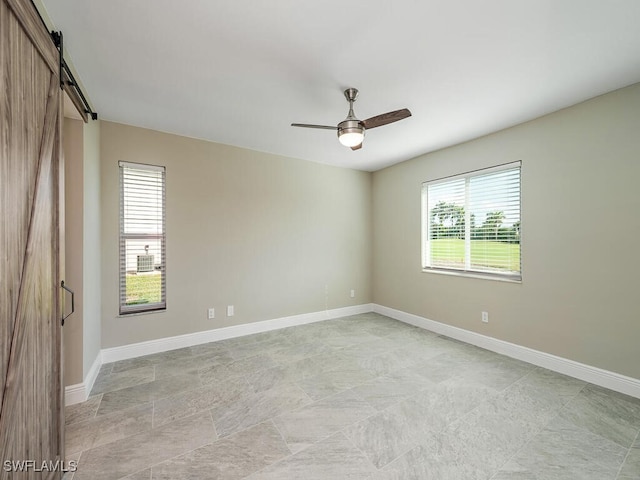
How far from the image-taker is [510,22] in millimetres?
1675

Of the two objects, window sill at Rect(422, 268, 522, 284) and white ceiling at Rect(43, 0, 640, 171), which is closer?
white ceiling at Rect(43, 0, 640, 171)

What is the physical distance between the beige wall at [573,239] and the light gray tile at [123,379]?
148 inches

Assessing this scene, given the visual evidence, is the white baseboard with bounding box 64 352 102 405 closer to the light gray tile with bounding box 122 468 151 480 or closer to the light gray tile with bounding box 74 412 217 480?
the light gray tile with bounding box 74 412 217 480

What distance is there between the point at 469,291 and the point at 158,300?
3.98 meters

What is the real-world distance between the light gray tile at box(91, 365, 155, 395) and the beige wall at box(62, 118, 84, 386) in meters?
0.29

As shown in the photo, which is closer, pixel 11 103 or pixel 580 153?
pixel 11 103

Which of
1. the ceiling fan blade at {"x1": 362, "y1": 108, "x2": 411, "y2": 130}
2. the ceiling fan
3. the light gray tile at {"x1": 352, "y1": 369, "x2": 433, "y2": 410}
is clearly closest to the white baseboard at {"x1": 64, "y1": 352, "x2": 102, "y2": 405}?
the light gray tile at {"x1": 352, "y1": 369, "x2": 433, "y2": 410}

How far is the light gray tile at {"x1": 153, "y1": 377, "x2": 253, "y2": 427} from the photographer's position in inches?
83.0

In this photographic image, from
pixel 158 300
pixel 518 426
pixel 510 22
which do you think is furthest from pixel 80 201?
pixel 518 426

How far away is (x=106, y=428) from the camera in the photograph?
194 centimetres

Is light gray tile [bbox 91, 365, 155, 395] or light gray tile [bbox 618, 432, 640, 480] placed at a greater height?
light gray tile [bbox 91, 365, 155, 395]

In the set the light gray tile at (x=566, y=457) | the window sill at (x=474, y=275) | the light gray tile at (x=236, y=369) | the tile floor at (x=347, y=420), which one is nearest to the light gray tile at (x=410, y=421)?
the tile floor at (x=347, y=420)

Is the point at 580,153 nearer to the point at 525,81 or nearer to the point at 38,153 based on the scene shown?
the point at 525,81

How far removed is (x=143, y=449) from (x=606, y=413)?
3.39 m
